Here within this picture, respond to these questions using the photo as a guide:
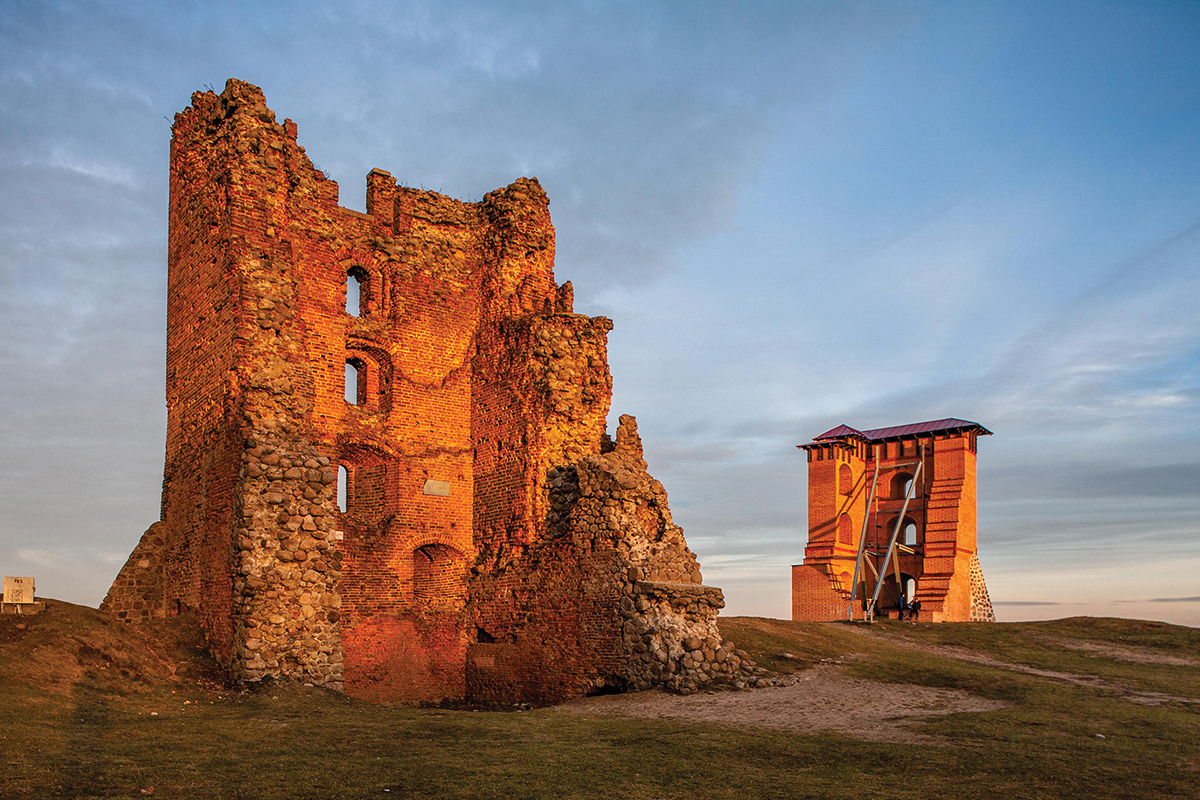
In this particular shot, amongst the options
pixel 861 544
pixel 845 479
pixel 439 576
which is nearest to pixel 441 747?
pixel 439 576

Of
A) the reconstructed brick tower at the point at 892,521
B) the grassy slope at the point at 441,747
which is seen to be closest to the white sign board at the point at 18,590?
the grassy slope at the point at 441,747

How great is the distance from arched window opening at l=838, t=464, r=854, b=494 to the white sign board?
96.2ft

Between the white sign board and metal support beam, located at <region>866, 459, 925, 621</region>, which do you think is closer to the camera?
the white sign board

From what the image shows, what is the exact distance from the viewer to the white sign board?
1136 cm

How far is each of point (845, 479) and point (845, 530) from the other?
194 cm

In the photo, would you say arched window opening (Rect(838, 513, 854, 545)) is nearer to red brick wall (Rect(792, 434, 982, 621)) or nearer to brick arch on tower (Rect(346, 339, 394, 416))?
red brick wall (Rect(792, 434, 982, 621))

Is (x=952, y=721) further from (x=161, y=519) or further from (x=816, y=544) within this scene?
(x=816, y=544)

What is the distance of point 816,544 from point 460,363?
72.7 feet

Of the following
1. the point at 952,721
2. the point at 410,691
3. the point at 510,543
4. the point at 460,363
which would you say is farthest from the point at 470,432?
the point at 952,721

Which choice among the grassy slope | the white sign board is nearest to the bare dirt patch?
the grassy slope

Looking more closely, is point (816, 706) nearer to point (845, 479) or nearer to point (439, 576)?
point (439, 576)

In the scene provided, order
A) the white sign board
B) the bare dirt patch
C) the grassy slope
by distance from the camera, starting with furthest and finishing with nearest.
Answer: the white sign board → the bare dirt patch → the grassy slope

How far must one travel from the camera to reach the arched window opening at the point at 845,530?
3566cm

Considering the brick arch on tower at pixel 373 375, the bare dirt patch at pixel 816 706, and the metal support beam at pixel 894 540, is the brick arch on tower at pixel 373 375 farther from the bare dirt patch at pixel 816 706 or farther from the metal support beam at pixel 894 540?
the metal support beam at pixel 894 540
